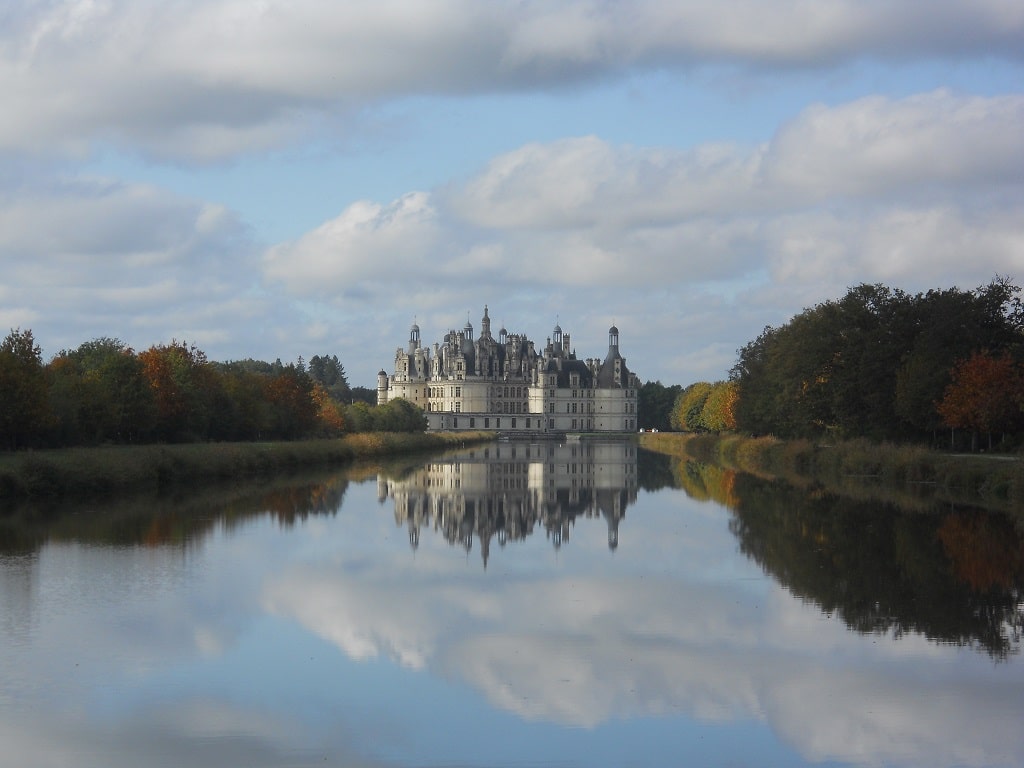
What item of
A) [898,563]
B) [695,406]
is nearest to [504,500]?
[898,563]

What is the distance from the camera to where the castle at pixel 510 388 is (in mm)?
163625

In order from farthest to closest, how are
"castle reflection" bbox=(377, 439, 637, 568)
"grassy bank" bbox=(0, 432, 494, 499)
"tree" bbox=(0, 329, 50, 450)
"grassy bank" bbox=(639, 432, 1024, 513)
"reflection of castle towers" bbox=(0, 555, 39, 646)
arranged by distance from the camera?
"tree" bbox=(0, 329, 50, 450), "grassy bank" bbox=(639, 432, 1024, 513), "grassy bank" bbox=(0, 432, 494, 499), "castle reflection" bbox=(377, 439, 637, 568), "reflection of castle towers" bbox=(0, 555, 39, 646)

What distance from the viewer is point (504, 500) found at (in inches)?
1468

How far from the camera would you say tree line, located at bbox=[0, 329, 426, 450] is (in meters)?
35.4

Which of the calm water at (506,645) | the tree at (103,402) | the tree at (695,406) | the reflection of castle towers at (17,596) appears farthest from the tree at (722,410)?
the reflection of castle towers at (17,596)

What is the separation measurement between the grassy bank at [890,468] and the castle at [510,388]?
100366mm

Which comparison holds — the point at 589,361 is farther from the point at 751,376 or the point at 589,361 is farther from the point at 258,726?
the point at 258,726

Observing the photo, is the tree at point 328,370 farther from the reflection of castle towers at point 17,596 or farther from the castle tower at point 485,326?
the reflection of castle towers at point 17,596

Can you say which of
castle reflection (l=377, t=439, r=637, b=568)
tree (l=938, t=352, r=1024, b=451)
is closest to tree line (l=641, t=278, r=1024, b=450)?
tree (l=938, t=352, r=1024, b=451)

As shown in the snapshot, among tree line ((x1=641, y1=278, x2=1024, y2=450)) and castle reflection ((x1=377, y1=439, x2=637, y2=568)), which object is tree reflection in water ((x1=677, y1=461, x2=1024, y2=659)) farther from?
tree line ((x1=641, y1=278, x2=1024, y2=450))

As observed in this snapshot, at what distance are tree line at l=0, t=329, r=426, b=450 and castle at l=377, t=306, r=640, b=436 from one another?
94329mm

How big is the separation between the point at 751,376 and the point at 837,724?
5444 cm

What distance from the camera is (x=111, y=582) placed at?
1767 centimetres

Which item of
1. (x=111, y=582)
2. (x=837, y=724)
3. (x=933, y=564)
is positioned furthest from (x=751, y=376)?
(x=837, y=724)
